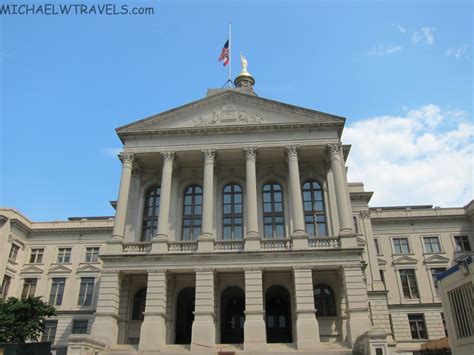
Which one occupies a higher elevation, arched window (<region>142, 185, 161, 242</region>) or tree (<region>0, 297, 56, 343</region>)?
arched window (<region>142, 185, 161, 242</region>)

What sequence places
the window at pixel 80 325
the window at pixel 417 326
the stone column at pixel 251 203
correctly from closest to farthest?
1. the stone column at pixel 251 203
2. the window at pixel 417 326
3. the window at pixel 80 325

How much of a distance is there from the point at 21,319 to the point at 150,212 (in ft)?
42.7

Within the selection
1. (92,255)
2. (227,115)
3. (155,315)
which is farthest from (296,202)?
(92,255)

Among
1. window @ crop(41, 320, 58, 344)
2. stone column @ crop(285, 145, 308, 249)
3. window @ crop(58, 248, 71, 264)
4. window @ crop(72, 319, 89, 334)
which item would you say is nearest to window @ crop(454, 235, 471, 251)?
stone column @ crop(285, 145, 308, 249)

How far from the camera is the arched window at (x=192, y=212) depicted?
34.1 m

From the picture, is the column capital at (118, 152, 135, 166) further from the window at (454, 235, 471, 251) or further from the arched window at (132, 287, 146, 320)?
the window at (454, 235, 471, 251)

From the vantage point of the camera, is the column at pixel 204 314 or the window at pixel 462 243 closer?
the column at pixel 204 314

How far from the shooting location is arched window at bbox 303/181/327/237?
110ft

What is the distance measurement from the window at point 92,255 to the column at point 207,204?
937 inches

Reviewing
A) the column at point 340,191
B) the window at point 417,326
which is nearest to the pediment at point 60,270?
the column at point 340,191

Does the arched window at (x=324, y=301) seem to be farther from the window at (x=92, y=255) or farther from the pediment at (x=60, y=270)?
the pediment at (x=60, y=270)

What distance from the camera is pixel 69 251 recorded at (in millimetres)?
50500

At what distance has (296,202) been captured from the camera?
3134 centimetres

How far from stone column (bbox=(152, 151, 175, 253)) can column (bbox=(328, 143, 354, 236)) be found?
12717 mm
